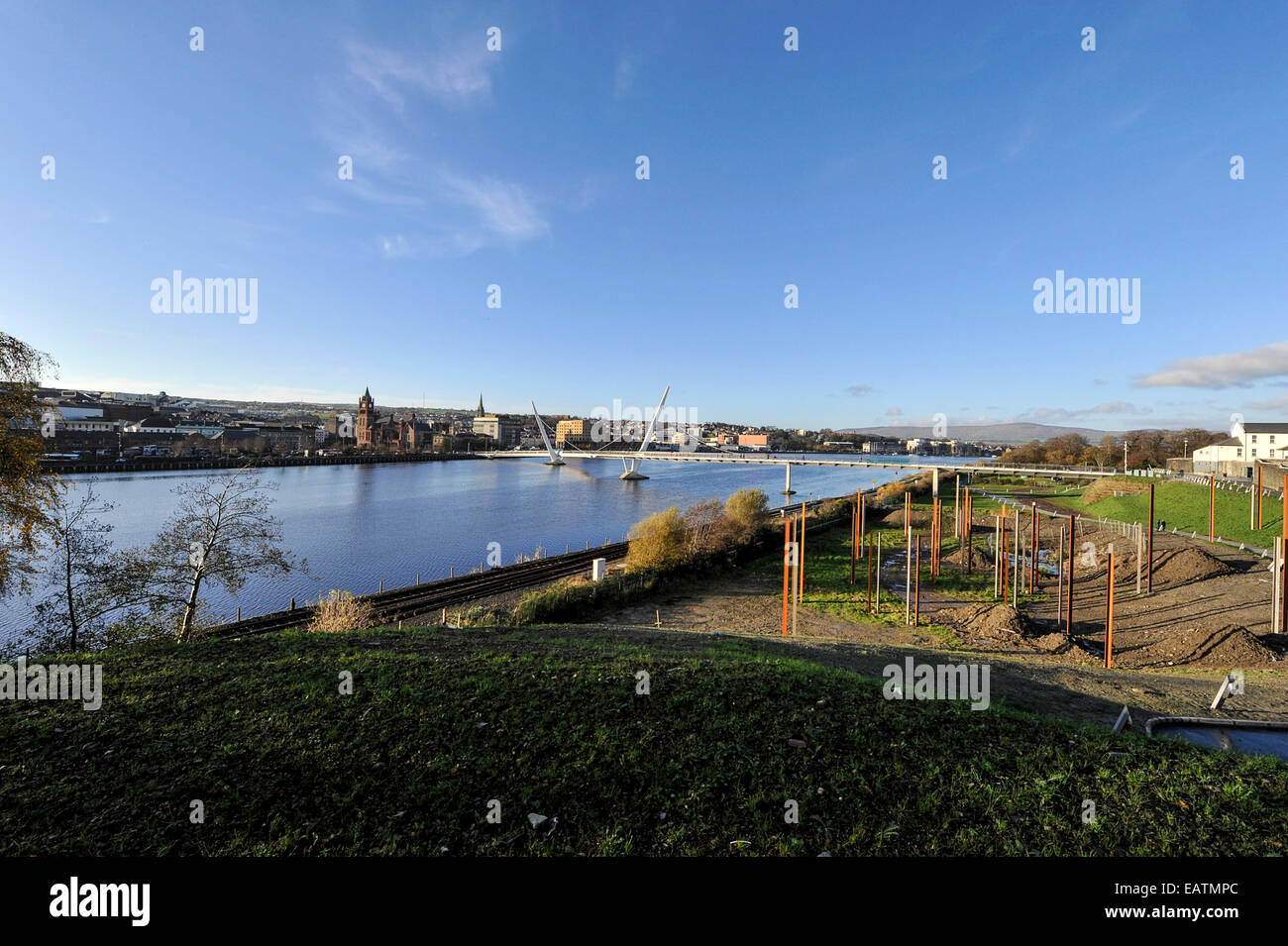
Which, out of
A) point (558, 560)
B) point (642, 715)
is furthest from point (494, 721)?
point (558, 560)

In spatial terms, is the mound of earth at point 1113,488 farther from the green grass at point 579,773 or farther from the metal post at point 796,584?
the green grass at point 579,773

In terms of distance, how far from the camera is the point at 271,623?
53.7 feet

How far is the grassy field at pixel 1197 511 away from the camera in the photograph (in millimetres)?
23312

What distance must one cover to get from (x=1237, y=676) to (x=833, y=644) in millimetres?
5805

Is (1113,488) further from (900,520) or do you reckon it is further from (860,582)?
(860,582)

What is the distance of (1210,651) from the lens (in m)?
10.9

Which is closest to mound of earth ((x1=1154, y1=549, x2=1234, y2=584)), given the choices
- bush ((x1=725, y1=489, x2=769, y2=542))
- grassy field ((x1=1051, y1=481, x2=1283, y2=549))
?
grassy field ((x1=1051, y1=481, x2=1283, y2=549))

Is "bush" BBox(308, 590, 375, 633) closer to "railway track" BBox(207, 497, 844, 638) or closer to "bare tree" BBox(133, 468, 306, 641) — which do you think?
"railway track" BBox(207, 497, 844, 638)

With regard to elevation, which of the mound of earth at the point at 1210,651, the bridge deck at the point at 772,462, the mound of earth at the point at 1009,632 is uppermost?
the bridge deck at the point at 772,462

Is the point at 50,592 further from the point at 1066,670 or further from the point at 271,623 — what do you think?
the point at 1066,670

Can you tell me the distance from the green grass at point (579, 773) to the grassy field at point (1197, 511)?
2266cm

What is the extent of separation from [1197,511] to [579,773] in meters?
38.1

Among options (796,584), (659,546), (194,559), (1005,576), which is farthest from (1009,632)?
(194,559)

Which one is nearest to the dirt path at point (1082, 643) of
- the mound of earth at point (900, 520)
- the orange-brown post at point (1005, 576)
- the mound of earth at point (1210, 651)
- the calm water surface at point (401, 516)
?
the mound of earth at point (1210, 651)
